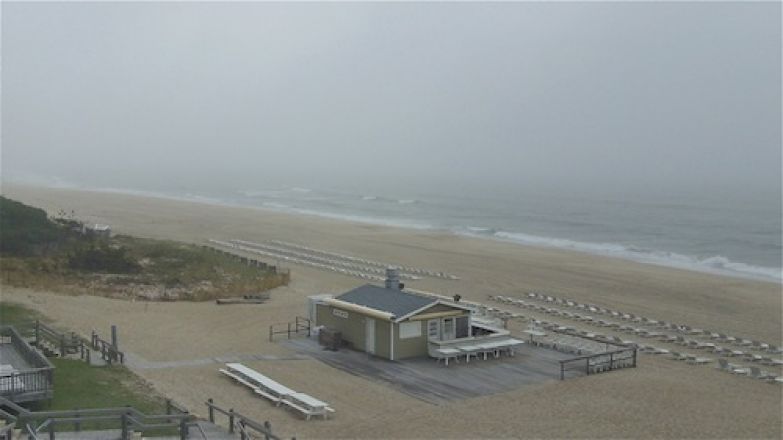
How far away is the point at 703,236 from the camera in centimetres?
6744

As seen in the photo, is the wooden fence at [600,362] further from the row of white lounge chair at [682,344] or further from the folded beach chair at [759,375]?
the folded beach chair at [759,375]

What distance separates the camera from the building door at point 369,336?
2062 cm

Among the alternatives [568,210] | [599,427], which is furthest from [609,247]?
[599,427]

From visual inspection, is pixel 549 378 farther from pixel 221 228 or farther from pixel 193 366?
pixel 221 228

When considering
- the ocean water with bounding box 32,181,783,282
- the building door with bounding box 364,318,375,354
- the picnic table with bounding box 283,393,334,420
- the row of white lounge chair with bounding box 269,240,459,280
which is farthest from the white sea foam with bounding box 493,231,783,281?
the picnic table with bounding box 283,393,334,420

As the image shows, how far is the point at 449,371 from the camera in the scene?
1912 centimetres

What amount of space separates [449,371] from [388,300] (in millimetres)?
3034

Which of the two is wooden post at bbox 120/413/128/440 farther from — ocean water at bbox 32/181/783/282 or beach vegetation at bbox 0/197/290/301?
ocean water at bbox 32/181/783/282

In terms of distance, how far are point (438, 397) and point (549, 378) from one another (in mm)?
3255

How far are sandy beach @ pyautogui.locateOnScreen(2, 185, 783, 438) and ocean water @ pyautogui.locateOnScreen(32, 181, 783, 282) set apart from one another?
10558 mm

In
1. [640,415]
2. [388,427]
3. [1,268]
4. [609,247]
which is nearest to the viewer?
[388,427]

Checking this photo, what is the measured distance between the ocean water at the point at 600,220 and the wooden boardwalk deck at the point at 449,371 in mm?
28849

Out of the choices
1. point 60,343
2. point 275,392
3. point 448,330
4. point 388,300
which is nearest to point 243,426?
point 275,392

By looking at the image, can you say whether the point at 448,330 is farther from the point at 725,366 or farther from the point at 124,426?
the point at 124,426
